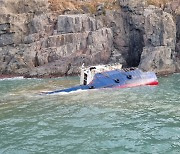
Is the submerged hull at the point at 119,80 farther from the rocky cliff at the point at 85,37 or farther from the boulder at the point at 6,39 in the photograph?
the boulder at the point at 6,39

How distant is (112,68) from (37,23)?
41.7 meters

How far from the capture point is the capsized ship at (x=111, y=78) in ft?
178

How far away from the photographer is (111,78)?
181 ft

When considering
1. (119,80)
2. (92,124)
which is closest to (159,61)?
(119,80)

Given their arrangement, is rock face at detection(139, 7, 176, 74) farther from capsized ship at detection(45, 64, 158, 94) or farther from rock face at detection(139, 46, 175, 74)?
capsized ship at detection(45, 64, 158, 94)

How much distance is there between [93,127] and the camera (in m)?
29.1

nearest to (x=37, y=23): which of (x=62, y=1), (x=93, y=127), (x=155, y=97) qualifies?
(x=62, y=1)

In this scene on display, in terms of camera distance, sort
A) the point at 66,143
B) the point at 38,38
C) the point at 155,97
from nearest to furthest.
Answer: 1. the point at 66,143
2. the point at 155,97
3. the point at 38,38

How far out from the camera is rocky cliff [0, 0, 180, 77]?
83000mm

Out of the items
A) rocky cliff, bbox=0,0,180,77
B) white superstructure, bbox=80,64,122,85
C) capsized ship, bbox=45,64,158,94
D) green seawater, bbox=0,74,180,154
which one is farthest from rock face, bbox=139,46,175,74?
green seawater, bbox=0,74,180,154

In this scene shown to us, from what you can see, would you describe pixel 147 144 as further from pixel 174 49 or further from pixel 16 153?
pixel 174 49

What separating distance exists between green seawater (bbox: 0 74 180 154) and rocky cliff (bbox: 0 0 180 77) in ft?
122

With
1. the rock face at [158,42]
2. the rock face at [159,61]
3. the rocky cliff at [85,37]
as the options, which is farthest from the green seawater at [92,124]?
the rocky cliff at [85,37]

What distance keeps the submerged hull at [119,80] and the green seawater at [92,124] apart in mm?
7144
